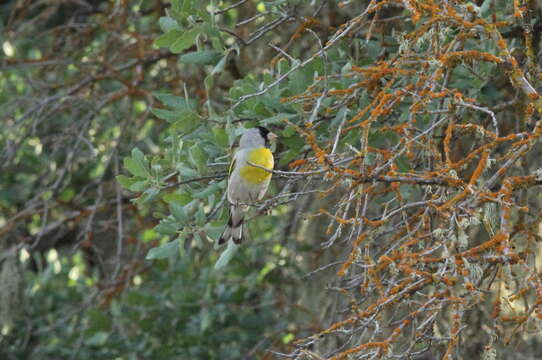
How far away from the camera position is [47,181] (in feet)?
18.4

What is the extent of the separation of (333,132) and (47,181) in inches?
118

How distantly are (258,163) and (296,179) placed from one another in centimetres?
109

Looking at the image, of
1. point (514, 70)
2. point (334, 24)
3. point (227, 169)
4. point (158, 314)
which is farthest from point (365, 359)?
point (158, 314)

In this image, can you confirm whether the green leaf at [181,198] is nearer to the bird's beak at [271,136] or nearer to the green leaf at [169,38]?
the bird's beak at [271,136]

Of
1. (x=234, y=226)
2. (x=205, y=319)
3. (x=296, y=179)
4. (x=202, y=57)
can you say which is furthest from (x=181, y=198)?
(x=205, y=319)

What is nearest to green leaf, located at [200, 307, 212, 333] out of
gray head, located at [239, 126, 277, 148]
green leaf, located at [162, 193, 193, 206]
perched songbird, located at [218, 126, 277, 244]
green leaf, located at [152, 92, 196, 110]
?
perched songbird, located at [218, 126, 277, 244]

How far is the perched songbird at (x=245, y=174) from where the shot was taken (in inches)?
133

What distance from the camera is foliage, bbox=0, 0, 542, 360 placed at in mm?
2289

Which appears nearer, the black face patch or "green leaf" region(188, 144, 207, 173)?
"green leaf" region(188, 144, 207, 173)

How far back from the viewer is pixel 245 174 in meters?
3.54

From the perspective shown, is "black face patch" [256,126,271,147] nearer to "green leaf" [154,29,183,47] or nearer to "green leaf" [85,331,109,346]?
"green leaf" [154,29,183,47]

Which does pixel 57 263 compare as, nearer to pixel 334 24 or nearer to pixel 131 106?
pixel 131 106

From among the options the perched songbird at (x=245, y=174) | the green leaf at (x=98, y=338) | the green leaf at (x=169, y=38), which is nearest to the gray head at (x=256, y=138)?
the perched songbird at (x=245, y=174)

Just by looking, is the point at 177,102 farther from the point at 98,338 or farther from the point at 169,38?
the point at 98,338
